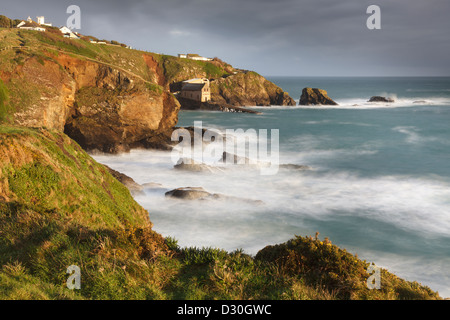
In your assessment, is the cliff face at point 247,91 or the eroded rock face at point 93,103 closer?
the eroded rock face at point 93,103

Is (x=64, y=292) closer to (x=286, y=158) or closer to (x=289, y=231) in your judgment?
(x=289, y=231)

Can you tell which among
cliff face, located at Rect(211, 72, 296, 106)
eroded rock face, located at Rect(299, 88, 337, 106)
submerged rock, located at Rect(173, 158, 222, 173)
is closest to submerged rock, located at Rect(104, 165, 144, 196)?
submerged rock, located at Rect(173, 158, 222, 173)

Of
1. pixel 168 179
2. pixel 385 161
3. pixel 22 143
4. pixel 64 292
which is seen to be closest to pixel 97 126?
pixel 168 179

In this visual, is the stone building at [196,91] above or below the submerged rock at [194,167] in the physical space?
above

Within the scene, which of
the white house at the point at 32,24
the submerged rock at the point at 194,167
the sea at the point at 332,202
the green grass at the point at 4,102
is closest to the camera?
the sea at the point at 332,202

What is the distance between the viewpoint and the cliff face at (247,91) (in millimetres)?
109562

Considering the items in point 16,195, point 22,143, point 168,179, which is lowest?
point 168,179

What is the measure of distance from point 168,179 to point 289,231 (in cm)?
1400

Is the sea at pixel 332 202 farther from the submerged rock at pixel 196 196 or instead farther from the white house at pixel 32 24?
the white house at pixel 32 24

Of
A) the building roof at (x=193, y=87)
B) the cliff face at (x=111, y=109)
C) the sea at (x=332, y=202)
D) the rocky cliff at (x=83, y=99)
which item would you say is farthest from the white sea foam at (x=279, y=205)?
the building roof at (x=193, y=87)

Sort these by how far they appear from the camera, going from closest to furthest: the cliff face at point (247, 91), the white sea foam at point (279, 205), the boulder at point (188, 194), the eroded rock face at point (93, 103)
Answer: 1. the white sea foam at point (279, 205)
2. the boulder at point (188, 194)
3. the eroded rock face at point (93, 103)
4. the cliff face at point (247, 91)

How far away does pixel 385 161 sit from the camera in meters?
43.5

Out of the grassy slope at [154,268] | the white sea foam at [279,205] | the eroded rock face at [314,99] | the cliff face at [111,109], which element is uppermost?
the eroded rock face at [314,99]

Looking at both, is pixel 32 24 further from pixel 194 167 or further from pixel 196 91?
pixel 194 167
